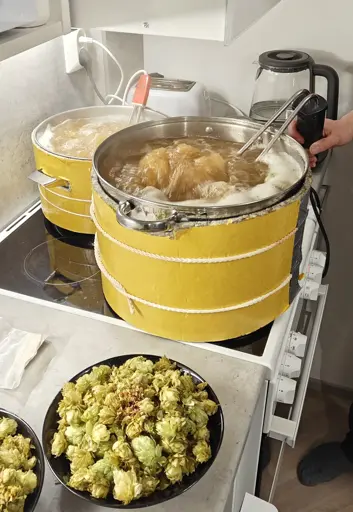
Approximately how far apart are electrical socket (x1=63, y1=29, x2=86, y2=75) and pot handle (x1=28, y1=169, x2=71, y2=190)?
0.39 m

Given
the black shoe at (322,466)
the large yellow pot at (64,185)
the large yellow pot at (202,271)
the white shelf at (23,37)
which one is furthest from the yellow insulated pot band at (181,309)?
the black shoe at (322,466)

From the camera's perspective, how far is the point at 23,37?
973 mm

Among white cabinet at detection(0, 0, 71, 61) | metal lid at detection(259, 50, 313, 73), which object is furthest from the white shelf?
metal lid at detection(259, 50, 313, 73)

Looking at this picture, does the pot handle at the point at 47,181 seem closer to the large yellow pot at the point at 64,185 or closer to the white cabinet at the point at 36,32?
the large yellow pot at the point at 64,185

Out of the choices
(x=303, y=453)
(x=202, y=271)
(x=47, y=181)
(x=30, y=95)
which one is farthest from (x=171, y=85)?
(x=303, y=453)

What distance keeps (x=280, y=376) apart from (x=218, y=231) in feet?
1.17

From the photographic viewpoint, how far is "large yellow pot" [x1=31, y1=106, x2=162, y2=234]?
1085 mm

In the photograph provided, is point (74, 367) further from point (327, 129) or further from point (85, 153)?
point (327, 129)

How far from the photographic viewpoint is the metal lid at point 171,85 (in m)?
1.35

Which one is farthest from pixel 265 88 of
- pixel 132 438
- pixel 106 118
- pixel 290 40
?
pixel 132 438

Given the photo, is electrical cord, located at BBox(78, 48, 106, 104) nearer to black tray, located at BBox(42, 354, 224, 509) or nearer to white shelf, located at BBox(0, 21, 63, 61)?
white shelf, located at BBox(0, 21, 63, 61)

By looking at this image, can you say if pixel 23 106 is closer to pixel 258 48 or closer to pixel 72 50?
pixel 72 50

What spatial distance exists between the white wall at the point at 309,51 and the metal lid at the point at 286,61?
0.11 meters

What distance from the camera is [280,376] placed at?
3.25 ft
